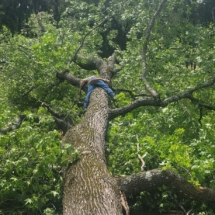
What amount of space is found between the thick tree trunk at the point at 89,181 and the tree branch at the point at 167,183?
0.31m

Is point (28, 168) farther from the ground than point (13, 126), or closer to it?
closer to it

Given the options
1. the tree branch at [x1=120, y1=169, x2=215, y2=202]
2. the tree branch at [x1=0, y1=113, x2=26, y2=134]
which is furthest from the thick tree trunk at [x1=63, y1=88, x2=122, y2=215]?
the tree branch at [x1=0, y1=113, x2=26, y2=134]

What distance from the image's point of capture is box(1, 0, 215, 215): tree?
13.2ft

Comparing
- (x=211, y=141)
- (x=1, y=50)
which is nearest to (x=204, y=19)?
(x=1, y=50)

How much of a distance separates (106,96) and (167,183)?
11.2 ft

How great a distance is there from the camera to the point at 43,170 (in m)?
4.10

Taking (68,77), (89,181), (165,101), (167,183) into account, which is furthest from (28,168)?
(68,77)

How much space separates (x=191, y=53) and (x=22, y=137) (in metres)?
6.82

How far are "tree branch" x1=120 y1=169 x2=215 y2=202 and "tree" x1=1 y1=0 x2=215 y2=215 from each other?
0.01 m

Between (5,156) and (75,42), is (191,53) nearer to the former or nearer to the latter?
(75,42)

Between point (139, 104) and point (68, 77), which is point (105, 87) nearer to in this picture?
point (139, 104)

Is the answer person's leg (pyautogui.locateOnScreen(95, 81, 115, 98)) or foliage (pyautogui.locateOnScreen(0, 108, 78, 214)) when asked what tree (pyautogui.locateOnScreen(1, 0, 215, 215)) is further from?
person's leg (pyautogui.locateOnScreen(95, 81, 115, 98))

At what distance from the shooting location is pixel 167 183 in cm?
425

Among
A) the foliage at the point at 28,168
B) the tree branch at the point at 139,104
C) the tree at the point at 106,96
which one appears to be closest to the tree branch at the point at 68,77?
the tree at the point at 106,96
